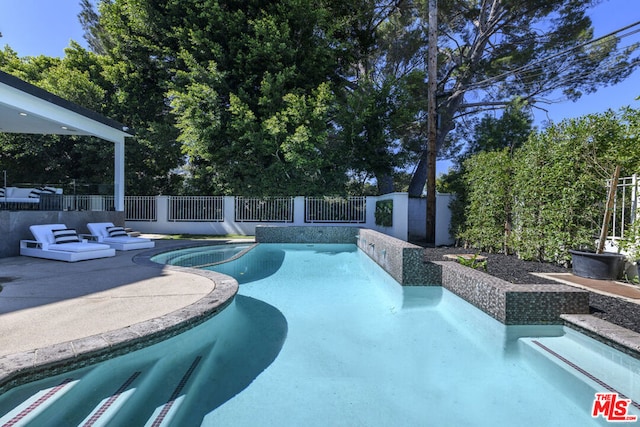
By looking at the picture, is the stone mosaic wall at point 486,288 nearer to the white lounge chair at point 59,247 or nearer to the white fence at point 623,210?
the white fence at point 623,210

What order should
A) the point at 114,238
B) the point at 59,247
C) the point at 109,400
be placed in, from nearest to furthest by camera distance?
the point at 109,400 < the point at 59,247 < the point at 114,238

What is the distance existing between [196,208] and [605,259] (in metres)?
16.0

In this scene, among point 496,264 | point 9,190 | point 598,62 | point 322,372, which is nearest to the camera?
point 322,372

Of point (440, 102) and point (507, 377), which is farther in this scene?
point (440, 102)

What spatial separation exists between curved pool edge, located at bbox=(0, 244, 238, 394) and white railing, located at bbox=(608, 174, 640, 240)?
715cm

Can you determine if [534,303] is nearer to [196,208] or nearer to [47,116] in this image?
[47,116]

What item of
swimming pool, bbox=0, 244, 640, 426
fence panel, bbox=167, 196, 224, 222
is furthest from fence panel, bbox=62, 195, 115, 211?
swimming pool, bbox=0, 244, 640, 426

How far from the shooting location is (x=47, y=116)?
9305mm

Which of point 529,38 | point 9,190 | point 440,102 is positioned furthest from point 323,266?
point 529,38

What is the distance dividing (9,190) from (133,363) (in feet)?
42.8

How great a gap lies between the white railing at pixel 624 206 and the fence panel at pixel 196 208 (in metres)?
15.1

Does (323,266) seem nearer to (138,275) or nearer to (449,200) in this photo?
(138,275)

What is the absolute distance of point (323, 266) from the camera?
30.3 feet

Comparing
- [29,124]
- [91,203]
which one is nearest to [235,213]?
[91,203]
